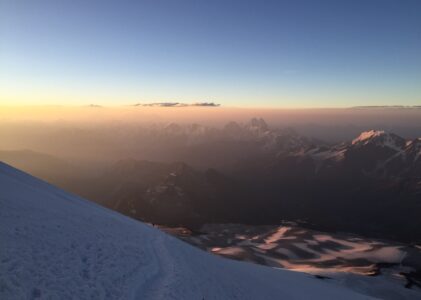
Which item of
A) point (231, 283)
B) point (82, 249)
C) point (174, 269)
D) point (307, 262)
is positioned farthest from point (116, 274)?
point (307, 262)

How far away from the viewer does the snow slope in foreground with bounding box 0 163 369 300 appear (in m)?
17.0

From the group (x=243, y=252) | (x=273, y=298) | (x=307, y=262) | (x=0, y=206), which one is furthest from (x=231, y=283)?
(x=307, y=262)

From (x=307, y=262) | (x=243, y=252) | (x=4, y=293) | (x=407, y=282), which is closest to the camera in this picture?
(x=4, y=293)

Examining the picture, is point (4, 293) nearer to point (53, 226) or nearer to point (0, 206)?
point (53, 226)

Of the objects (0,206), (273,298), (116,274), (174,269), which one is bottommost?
(273,298)

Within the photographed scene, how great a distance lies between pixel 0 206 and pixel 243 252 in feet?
548

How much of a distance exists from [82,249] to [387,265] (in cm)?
20356

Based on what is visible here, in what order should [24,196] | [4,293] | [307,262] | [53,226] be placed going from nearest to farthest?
[4,293], [53,226], [24,196], [307,262]

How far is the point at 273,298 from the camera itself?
32.1m

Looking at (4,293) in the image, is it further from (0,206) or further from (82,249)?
(0,206)

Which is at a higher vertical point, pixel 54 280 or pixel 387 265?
pixel 54 280

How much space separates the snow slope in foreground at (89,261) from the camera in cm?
1695

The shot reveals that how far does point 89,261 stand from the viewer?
2095 centimetres

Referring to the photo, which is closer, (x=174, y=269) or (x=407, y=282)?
(x=174, y=269)
